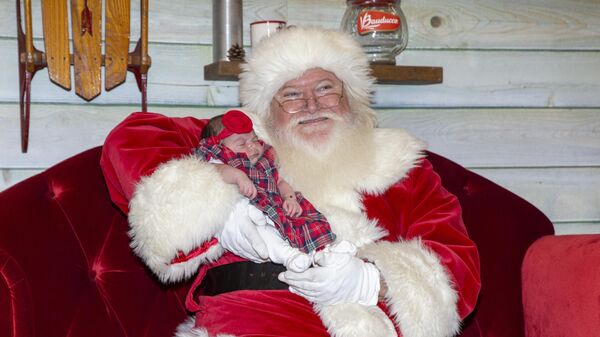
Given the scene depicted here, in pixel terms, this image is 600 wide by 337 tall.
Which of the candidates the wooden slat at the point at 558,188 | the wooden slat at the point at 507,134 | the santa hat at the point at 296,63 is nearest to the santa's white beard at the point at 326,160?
the santa hat at the point at 296,63

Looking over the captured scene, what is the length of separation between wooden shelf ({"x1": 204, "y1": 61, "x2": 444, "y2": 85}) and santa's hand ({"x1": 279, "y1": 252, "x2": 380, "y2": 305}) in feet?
2.39

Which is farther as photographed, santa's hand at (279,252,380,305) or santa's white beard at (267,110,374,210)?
santa's white beard at (267,110,374,210)

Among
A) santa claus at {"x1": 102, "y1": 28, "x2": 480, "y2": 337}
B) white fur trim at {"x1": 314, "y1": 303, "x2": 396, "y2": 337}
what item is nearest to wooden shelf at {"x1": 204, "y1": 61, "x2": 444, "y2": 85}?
santa claus at {"x1": 102, "y1": 28, "x2": 480, "y2": 337}

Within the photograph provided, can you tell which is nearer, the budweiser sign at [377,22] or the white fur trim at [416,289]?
the white fur trim at [416,289]

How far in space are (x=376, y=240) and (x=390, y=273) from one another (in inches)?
6.6

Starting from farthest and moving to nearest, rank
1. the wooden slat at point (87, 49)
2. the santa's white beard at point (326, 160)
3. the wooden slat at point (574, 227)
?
1. the wooden slat at point (574, 227)
2. the wooden slat at point (87, 49)
3. the santa's white beard at point (326, 160)

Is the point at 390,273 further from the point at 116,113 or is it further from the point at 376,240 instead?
the point at 116,113

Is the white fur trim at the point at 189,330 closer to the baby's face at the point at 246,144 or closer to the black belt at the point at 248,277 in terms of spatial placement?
the black belt at the point at 248,277

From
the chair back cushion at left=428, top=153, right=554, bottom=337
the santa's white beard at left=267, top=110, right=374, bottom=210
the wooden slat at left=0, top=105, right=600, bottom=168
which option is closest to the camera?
the santa's white beard at left=267, top=110, right=374, bottom=210

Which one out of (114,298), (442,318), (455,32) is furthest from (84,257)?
(455,32)

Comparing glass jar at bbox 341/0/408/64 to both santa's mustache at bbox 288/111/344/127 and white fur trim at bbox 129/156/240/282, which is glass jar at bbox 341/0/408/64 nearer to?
santa's mustache at bbox 288/111/344/127

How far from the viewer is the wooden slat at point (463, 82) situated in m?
2.39

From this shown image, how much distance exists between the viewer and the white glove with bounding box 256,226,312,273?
5.70 feet

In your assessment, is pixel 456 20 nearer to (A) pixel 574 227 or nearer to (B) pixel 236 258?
(A) pixel 574 227
